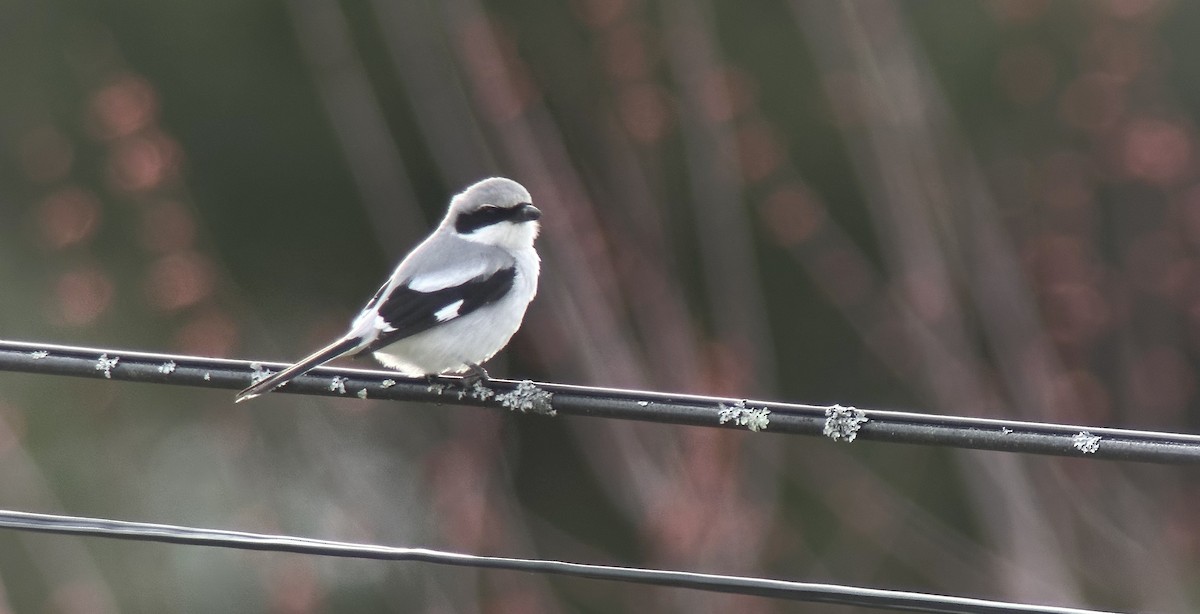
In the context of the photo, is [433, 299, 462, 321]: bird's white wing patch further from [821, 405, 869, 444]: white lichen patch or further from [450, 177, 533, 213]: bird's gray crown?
[821, 405, 869, 444]: white lichen patch

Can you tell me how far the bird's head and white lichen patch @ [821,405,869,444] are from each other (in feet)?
9.40

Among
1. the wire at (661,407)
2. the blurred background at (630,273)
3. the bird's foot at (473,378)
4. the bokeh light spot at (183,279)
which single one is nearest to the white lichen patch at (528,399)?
the wire at (661,407)

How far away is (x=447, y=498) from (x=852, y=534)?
3.24m

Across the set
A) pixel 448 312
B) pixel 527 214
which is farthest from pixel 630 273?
pixel 448 312

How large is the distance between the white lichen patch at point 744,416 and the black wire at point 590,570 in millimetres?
416

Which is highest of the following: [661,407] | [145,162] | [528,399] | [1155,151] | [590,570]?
[145,162]

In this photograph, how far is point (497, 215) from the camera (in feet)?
20.3

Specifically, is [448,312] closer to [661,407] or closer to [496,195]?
[496,195]

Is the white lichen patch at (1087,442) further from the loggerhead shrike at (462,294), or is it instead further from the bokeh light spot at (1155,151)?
the bokeh light spot at (1155,151)

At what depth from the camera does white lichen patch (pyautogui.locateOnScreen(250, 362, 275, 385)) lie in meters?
4.02

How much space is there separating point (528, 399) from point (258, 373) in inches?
32.8

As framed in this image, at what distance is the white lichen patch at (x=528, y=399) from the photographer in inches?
154

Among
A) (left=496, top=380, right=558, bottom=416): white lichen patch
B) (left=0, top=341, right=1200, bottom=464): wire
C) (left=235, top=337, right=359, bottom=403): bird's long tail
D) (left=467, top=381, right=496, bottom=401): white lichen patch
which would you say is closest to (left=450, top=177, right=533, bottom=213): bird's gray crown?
(left=235, top=337, right=359, bottom=403): bird's long tail

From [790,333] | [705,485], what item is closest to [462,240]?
[705,485]
